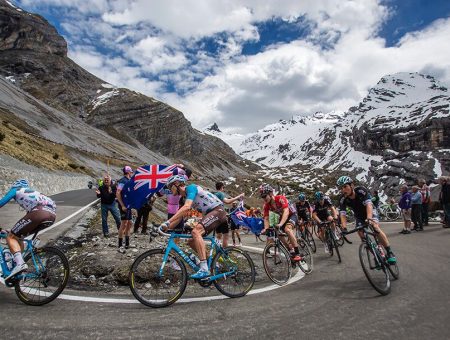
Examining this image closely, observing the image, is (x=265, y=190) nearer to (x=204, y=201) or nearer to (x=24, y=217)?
(x=204, y=201)

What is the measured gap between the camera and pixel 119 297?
6844 millimetres

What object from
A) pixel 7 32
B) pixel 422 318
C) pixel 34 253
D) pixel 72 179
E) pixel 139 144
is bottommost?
pixel 422 318

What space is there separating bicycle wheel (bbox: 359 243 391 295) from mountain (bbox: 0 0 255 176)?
401 feet

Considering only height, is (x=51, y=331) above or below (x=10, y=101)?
below

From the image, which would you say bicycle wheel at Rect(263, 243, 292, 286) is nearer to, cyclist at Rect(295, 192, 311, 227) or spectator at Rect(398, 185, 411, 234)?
cyclist at Rect(295, 192, 311, 227)

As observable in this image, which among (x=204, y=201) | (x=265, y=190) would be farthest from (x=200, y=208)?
(x=265, y=190)

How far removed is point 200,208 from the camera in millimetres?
7676

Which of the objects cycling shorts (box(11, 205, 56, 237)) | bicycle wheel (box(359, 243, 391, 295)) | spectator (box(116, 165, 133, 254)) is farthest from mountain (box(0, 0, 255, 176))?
bicycle wheel (box(359, 243, 391, 295))

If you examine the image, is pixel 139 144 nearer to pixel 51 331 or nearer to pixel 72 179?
pixel 72 179

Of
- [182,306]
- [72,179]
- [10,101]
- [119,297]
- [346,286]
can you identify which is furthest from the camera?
[10,101]

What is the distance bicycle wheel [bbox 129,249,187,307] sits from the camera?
6.40m

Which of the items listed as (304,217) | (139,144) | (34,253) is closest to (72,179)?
(304,217)

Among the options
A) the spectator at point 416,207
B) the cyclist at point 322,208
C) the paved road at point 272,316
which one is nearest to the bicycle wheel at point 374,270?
the paved road at point 272,316

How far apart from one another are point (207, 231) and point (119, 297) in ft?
6.97
